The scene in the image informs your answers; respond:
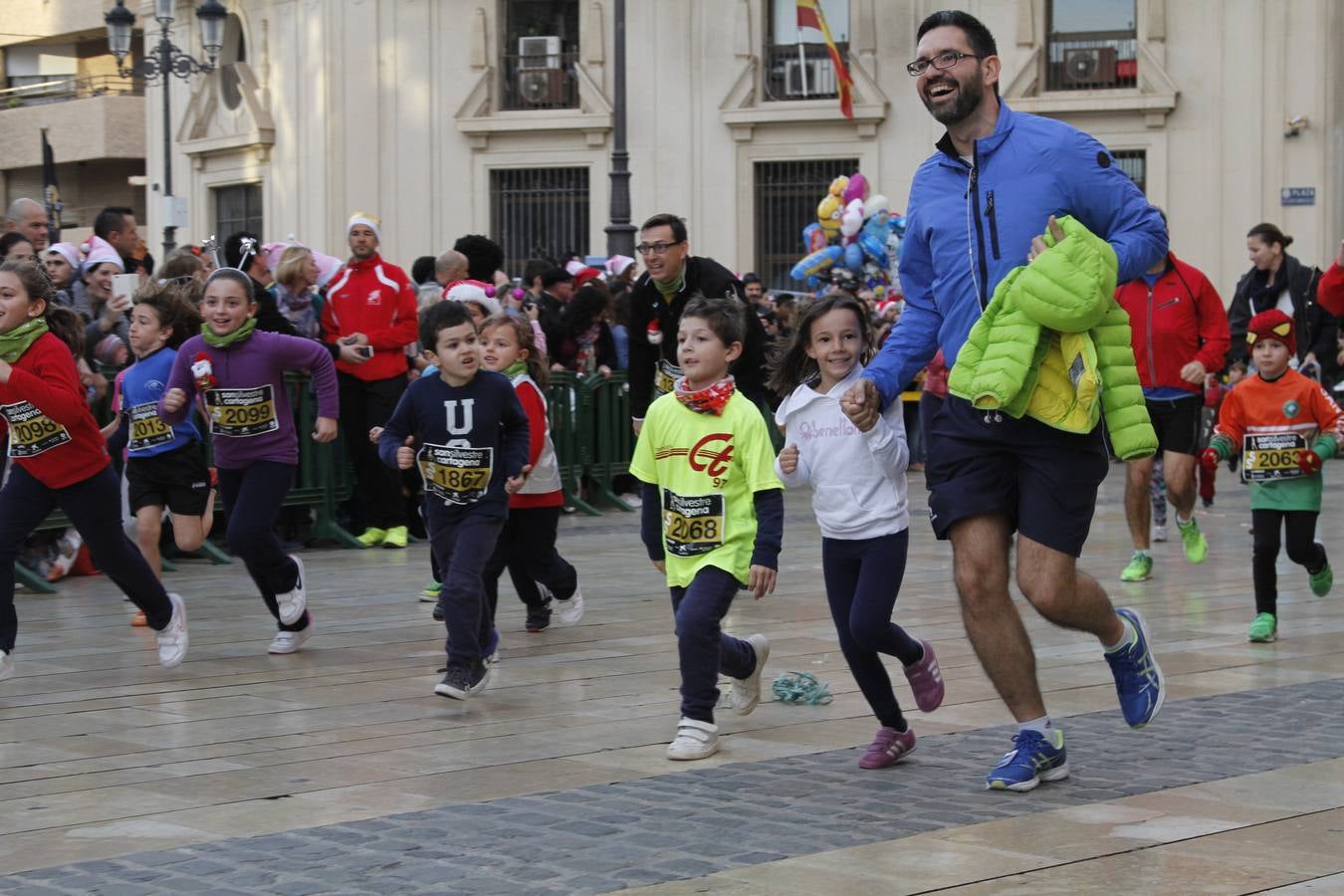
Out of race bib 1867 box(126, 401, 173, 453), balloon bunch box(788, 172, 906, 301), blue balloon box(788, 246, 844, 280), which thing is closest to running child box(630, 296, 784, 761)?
race bib 1867 box(126, 401, 173, 453)

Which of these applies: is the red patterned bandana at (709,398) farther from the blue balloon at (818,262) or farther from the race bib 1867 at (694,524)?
the blue balloon at (818,262)

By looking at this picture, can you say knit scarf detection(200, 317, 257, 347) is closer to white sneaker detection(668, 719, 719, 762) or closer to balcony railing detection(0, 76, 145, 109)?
white sneaker detection(668, 719, 719, 762)

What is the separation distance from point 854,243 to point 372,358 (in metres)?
12.5

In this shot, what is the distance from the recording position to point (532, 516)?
30.1ft

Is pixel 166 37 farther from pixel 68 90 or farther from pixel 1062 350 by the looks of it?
pixel 1062 350

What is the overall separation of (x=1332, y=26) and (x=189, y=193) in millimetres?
19743

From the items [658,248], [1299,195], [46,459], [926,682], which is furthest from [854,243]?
[926,682]

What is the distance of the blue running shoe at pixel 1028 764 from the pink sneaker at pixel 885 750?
40 centimetres

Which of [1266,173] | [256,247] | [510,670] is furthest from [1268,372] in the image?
[1266,173]

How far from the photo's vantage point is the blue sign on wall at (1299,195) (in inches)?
1152

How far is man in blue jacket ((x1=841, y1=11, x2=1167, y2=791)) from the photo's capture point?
18.7 ft

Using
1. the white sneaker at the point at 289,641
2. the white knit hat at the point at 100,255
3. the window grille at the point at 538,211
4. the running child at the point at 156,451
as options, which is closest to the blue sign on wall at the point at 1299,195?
the window grille at the point at 538,211

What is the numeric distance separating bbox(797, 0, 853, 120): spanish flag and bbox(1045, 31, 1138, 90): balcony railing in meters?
3.10

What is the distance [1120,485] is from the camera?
19047 mm
